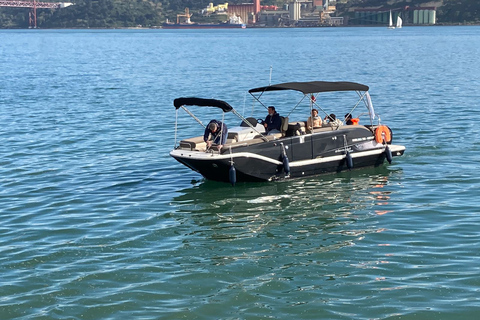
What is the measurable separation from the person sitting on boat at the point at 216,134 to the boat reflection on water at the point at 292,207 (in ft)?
4.43

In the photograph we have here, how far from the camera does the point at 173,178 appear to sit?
2238cm

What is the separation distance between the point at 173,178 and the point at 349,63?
54.6 meters

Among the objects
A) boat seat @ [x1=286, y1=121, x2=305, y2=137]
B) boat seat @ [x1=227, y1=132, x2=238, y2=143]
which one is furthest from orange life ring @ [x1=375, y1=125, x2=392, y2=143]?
boat seat @ [x1=227, y1=132, x2=238, y2=143]

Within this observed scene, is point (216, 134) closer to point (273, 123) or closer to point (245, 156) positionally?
point (245, 156)

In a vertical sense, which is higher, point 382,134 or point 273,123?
point 273,123

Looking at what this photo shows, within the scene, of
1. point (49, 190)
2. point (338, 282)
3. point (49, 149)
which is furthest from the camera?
point (49, 149)

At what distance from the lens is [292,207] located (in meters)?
18.8

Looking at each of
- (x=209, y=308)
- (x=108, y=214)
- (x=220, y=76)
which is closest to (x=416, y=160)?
(x=108, y=214)

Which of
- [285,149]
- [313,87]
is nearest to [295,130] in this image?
[285,149]

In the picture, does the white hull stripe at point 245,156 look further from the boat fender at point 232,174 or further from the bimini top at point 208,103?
the bimini top at point 208,103

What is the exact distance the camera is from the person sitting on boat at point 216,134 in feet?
66.6

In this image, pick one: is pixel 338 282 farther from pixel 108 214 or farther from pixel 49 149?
pixel 49 149

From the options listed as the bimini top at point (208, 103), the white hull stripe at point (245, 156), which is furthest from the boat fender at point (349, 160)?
the bimini top at point (208, 103)

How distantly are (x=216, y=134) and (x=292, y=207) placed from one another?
339cm
